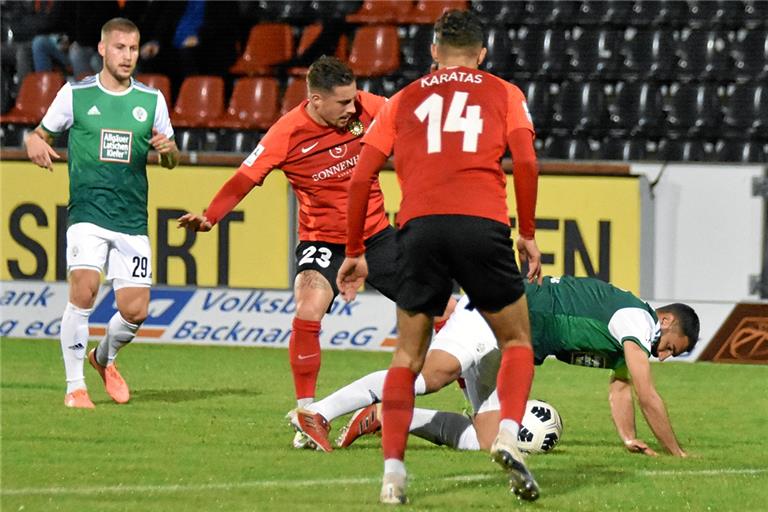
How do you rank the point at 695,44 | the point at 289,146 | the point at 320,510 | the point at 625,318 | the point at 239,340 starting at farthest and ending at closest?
the point at 695,44, the point at 239,340, the point at 289,146, the point at 625,318, the point at 320,510

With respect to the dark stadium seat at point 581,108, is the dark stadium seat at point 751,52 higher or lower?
higher

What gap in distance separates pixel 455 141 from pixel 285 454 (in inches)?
81.1

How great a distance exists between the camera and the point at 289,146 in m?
8.10

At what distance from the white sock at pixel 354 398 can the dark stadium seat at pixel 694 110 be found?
7401 millimetres

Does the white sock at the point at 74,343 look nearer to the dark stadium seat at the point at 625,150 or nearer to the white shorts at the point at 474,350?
the white shorts at the point at 474,350

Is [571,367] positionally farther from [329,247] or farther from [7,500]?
[7,500]

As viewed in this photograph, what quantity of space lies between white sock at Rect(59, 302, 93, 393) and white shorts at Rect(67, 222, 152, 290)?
259mm

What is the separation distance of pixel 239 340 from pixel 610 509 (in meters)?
6.69

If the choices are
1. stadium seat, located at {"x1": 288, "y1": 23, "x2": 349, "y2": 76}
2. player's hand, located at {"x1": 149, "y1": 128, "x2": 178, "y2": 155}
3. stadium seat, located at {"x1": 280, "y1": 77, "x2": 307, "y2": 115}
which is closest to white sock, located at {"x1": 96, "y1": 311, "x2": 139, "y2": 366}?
player's hand, located at {"x1": 149, "y1": 128, "x2": 178, "y2": 155}

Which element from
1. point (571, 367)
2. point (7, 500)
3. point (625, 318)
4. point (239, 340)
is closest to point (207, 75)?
point (239, 340)

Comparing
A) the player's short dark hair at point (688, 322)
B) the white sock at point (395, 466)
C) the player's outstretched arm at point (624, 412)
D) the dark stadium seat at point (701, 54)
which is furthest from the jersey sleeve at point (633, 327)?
the dark stadium seat at point (701, 54)

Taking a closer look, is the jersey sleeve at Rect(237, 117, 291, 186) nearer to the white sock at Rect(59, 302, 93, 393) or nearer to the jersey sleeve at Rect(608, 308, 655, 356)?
the white sock at Rect(59, 302, 93, 393)

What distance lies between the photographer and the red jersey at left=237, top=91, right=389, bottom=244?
8094mm

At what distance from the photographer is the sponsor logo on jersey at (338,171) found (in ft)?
26.8
